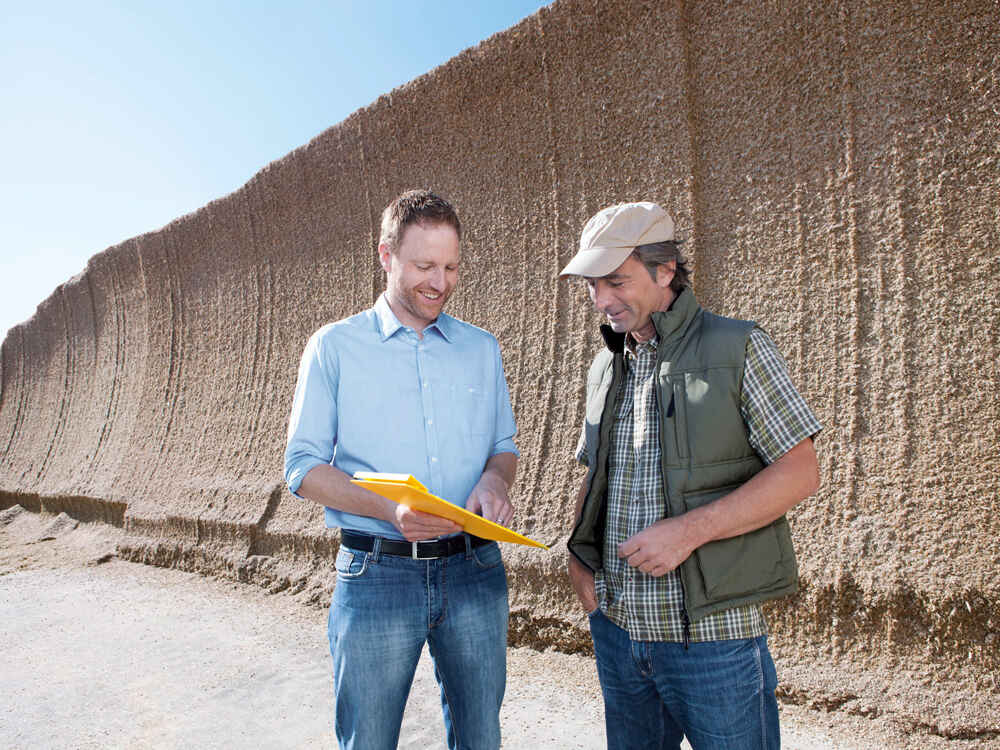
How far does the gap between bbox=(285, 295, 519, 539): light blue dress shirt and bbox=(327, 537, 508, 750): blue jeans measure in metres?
0.11

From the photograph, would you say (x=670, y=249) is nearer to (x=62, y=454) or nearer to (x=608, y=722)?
(x=608, y=722)

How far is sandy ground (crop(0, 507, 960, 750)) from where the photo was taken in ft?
8.01

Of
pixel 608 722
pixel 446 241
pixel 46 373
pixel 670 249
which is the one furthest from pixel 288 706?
pixel 46 373

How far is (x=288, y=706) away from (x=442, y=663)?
62.5 inches

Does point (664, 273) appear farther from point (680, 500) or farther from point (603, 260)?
point (680, 500)

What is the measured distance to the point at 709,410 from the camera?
1271mm

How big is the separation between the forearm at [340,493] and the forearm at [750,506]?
0.60 m

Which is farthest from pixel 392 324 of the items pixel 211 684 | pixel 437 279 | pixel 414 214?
pixel 211 684

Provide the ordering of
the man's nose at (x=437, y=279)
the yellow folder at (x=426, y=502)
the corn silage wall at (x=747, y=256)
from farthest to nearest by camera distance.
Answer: the corn silage wall at (x=747, y=256) → the man's nose at (x=437, y=279) → the yellow folder at (x=426, y=502)

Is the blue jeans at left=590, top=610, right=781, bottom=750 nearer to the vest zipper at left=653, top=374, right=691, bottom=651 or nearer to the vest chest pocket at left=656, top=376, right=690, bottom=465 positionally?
the vest zipper at left=653, top=374, right=691, bottom=651

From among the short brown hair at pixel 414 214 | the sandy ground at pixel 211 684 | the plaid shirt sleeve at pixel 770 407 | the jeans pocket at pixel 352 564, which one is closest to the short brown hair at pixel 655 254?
the plaid shirt sleeve at pixel 770 407

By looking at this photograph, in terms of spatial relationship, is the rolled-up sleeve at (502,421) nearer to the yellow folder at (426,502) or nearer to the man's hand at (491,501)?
the man's hand at (491,501)

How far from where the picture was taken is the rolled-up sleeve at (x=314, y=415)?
4.85 ft

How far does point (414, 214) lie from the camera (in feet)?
4.86
